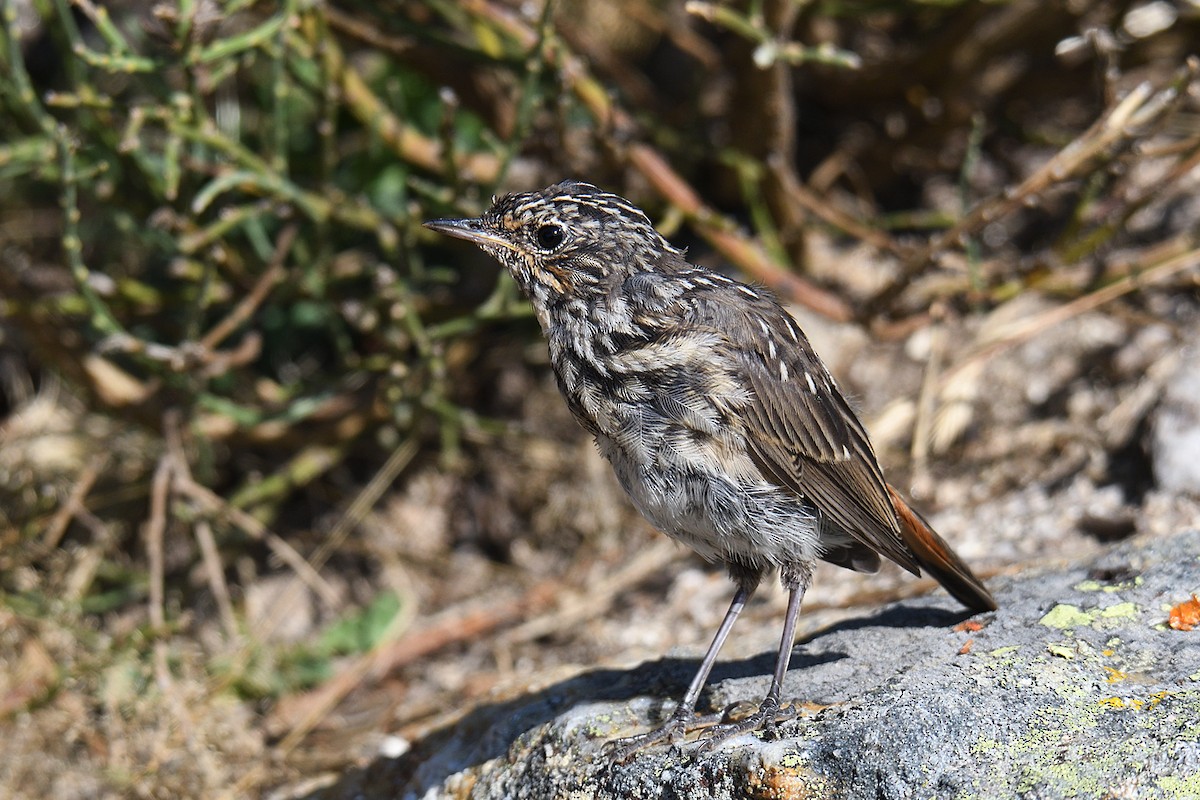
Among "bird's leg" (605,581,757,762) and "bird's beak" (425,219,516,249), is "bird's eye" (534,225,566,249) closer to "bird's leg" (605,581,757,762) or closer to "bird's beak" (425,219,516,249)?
"bird's beak" (425,219,516,249)

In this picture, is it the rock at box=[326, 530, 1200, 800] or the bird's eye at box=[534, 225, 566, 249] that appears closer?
the rock at box=[326, 530, 1200, 800]

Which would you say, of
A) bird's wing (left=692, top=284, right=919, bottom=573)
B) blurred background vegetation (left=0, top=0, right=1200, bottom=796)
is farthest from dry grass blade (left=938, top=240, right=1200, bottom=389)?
bird's wing (left=692, top=284, right=919, bottom=573)

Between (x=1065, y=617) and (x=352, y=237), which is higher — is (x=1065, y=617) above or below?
below

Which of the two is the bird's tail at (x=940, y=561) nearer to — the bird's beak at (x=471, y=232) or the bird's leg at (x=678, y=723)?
the bird's leg at (x=678, y=723)

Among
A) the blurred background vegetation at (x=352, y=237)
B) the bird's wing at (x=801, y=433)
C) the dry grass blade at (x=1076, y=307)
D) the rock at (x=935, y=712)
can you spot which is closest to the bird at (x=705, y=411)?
the bird's wing at (x=801, y=433)

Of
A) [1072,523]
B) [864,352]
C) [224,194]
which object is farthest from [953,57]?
[224,194]

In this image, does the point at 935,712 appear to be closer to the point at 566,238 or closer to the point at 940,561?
the point at 940,561

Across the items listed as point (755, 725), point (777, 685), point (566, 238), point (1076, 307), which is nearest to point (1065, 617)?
point (777, 685)
